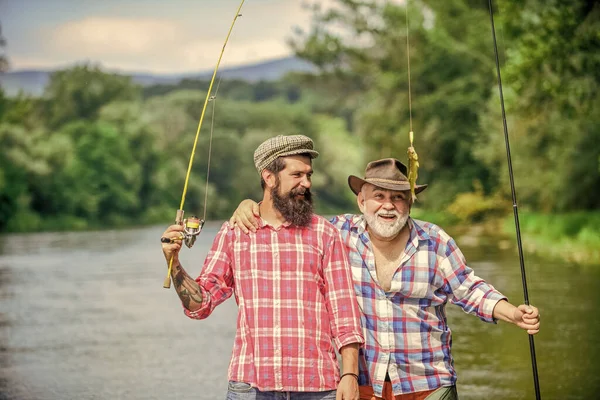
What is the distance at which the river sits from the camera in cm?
Answer: 978

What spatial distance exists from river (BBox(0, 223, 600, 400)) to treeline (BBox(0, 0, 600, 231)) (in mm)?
2912

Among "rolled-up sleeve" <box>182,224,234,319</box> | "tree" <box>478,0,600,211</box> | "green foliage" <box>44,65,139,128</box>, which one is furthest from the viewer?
"green foliage" <box>44,65,139,128</box>

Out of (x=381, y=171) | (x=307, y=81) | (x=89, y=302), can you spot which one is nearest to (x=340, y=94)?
(x=307, y=81)

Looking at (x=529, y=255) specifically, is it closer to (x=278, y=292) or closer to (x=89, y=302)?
(x=89, y=302)

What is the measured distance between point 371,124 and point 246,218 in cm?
4001

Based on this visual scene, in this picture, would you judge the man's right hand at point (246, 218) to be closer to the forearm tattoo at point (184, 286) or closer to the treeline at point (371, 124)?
the forearm tattoo at point (184, 286)

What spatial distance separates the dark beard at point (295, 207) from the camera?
4543 mm

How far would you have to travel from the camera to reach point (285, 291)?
446 cm

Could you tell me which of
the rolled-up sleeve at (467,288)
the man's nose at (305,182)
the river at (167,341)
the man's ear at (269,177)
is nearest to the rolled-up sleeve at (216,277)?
the man's ear at (269,177)

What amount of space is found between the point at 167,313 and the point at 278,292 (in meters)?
12.5

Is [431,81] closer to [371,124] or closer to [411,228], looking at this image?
[371,124]

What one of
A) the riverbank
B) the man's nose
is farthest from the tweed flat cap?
the riverbank

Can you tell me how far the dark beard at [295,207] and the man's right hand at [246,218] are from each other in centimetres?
12

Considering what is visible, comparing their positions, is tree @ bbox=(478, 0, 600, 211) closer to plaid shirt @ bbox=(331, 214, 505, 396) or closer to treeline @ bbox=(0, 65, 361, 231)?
plaid shirt @ bbox=(331, 214, 505, 396)
